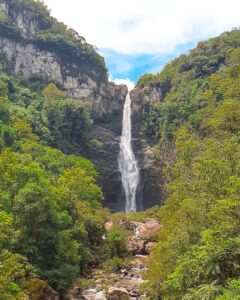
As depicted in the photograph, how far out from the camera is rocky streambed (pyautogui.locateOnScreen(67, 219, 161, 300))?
90.6 feet

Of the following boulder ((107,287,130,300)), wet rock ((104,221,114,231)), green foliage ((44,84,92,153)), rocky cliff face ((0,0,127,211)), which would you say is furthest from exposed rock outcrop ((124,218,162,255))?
rocky cliff face ((0,0,127,211))

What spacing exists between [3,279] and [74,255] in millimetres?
13858

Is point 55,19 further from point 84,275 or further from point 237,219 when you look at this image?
point 237,219

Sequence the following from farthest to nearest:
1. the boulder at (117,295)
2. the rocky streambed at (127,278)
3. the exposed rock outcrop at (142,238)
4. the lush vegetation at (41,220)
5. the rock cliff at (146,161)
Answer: the rock cliff at (146,161)
the exposed rock outcrop at (142,238)
the rocky streambed at (127,278)
the boulder at (117,295)
the lush vegetation at (41,220)

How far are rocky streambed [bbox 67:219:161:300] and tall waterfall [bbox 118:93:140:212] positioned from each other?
66.7 feet

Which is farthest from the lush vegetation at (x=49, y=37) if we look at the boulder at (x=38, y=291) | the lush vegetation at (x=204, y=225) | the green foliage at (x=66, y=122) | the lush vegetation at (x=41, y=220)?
the boulder at (x=38, y=291)

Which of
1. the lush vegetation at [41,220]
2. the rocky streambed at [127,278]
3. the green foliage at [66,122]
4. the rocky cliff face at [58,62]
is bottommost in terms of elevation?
Result: the rocky streambed at [127,278]

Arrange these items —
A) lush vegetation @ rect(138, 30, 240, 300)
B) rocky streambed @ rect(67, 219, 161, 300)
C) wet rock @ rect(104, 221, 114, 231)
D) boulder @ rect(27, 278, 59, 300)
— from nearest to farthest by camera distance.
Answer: lush vegetation @ rect(138, 30, 240, 300), boulder @ rect(27, 278, 59, 300), rocky streambed @ rect(67, 219, 161, 300), wet rock @ rect(104, 221, 114, 231)

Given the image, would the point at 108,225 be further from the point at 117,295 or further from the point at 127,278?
the point at 117,295

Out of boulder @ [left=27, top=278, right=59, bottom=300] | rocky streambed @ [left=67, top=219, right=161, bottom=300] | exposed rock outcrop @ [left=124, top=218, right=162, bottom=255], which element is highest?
boulder @ [left=27, top=278, right=59, bottom=300]

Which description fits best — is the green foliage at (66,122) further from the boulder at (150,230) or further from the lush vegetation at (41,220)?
the boulder at (150,230)

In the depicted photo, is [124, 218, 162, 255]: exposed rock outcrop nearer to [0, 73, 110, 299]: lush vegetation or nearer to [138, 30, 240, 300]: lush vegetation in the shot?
[0, 73, 110, 299]: lush vegetation

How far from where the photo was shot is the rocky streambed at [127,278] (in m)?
27.6

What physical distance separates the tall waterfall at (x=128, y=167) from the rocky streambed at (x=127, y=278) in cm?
2032
